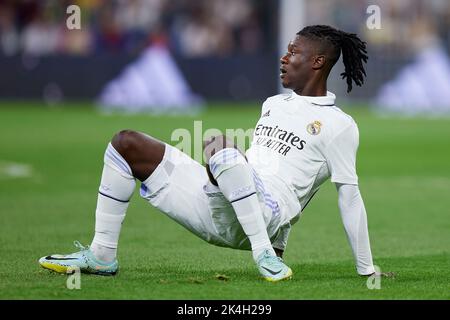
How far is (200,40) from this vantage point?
31531 millimetres

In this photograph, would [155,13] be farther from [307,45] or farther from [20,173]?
[307,45]

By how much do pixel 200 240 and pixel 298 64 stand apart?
2.95 m

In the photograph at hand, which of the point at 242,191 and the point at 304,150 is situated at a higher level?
the point at 304,150

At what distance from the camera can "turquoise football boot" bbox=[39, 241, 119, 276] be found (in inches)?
290

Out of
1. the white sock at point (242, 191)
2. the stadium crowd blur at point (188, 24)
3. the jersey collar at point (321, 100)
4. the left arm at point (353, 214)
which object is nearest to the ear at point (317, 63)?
the jersey collar at point (321, 100)

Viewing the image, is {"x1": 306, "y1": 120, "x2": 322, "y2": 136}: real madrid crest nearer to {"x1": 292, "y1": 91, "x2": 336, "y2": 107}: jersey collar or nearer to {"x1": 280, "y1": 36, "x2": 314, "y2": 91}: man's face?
{"x1": 292, "y1": 91, "x2": 336, "y2": 107}: jersey collar

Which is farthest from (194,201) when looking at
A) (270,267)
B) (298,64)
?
(298,64)

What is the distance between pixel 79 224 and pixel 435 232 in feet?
11.8

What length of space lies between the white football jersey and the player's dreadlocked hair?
0.35 metres

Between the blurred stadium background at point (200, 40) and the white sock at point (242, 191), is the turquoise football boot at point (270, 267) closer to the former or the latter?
the white sock at point (242, 191)

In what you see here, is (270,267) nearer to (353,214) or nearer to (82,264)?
(353,214)

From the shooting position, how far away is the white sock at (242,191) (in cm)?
690

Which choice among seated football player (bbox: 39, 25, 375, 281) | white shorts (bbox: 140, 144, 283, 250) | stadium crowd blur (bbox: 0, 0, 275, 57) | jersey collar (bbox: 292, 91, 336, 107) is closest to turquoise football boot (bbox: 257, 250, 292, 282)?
seated football player (bbox: 39, 25, 375, 281)

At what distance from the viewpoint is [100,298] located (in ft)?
21.4
